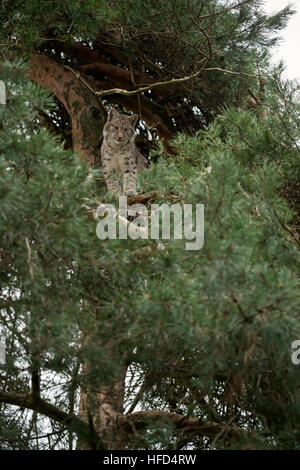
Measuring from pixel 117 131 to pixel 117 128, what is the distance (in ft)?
0.09

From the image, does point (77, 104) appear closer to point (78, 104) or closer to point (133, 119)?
point (78, 104)

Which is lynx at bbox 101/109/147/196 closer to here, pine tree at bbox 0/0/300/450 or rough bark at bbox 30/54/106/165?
rough bark at bbox 30/54/106/165

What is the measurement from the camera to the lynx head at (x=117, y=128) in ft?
15.6

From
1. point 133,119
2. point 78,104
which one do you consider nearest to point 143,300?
point 78,104

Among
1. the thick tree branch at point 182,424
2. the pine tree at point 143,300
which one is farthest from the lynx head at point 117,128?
the thick tree branch at point 182,424

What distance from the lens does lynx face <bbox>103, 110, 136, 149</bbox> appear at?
4754 millimetres

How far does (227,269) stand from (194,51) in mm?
2786

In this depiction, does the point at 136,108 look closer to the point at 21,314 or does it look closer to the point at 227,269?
the point at 21,314

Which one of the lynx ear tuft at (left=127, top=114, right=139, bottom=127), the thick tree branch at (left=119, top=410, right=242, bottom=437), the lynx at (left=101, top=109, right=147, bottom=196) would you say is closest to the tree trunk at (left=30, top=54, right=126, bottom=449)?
the lynx at (left=101, top=109, right=147, bottom=196)

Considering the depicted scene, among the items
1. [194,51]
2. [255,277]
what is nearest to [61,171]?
[255,277]

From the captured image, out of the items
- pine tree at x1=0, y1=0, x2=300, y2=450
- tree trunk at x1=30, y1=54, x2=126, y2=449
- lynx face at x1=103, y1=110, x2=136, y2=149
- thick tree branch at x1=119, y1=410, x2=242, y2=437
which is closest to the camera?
pine tree at x1=0, y1=0, x2=300, y2=450

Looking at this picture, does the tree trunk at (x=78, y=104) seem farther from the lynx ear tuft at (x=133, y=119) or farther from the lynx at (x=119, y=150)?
the lynx ear tuft at (x=133, y=119)

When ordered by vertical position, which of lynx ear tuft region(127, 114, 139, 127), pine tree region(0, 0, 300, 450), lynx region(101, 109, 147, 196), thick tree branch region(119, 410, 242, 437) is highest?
lynx ear tuft region(127, 114, 139, 127)

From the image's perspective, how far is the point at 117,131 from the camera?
4.75 m
